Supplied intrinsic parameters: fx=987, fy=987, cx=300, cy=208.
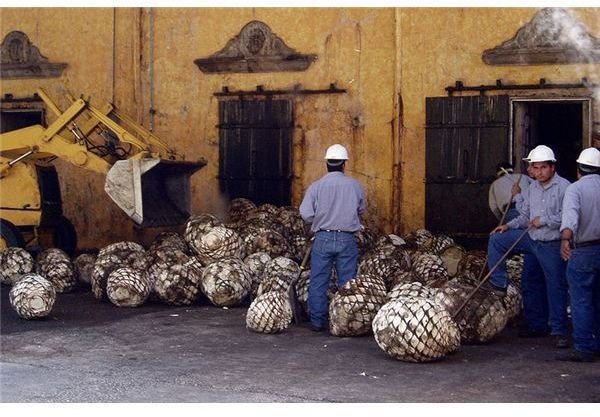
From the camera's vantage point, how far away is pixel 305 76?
46.3ft

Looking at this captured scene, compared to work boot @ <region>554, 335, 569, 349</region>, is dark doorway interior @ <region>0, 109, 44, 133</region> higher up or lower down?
higher up

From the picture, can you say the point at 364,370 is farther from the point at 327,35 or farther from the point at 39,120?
the point at 39,120

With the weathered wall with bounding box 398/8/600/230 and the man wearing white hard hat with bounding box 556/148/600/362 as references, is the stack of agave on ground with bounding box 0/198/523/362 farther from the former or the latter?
the weathered wall with bounding box 398/8/600/230

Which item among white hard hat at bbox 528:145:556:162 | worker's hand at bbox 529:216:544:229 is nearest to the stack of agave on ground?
worker's hand at bbox 529:216:544:229

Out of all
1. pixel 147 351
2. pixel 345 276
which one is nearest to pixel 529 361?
pixel 345 276

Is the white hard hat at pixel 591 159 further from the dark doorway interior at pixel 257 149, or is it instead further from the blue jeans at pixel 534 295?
the dark doorway interior at pixel 257 149

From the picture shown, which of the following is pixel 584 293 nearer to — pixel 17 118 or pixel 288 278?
pixel 288 278

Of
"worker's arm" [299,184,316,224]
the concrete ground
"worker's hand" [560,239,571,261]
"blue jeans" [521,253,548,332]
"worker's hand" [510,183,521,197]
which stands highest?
"worker's hand" [510,183,521,197]

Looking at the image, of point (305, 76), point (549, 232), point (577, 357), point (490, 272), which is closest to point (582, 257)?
point (549, 232)

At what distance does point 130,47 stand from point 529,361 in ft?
30.1

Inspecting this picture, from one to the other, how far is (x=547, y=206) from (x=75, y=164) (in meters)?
6.47

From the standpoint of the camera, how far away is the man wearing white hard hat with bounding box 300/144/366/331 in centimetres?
954

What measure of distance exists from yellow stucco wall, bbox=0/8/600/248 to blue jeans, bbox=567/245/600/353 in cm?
521

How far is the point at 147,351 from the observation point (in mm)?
8586
